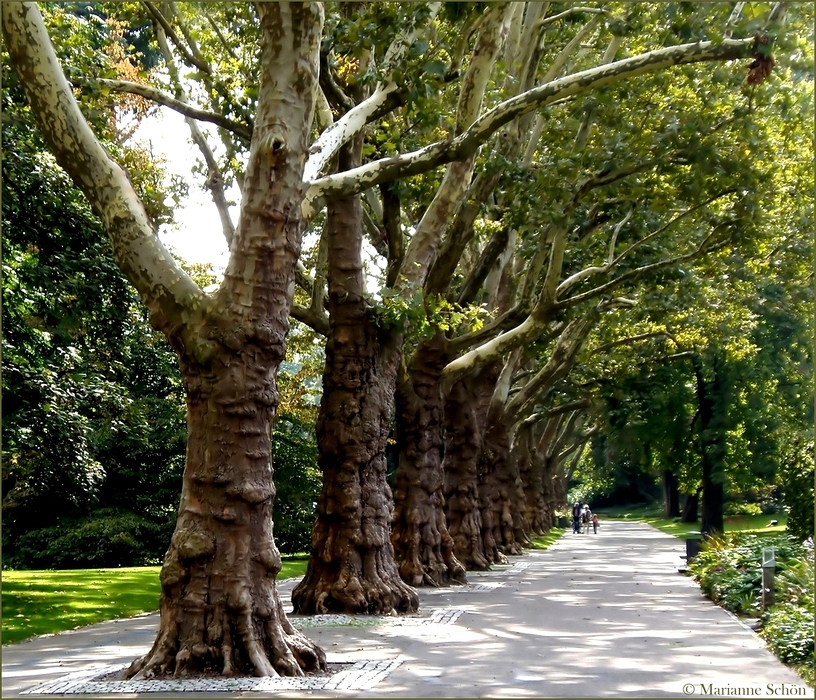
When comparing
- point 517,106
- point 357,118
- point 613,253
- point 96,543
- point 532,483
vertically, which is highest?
point 613,253

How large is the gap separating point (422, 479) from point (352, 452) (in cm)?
560

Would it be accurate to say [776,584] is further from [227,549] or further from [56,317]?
[56,317]

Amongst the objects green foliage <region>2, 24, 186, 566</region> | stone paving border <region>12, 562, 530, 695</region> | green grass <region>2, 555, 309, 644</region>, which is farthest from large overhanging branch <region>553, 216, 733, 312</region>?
stone paving border <region>12, 562, 530, 695</region>

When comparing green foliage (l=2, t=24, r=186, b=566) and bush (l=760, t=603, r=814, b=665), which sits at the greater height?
green foliage (l=2, t=24, r=186, b=566)

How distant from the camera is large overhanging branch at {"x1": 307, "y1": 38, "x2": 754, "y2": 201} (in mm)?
12219

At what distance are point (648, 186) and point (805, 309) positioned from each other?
14.5 meters

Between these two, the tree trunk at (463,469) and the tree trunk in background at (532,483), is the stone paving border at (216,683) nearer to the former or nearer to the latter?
the tree trunk at (463,469)

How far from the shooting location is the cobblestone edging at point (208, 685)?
→ 9031mm

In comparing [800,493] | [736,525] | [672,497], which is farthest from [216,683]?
[672,497]

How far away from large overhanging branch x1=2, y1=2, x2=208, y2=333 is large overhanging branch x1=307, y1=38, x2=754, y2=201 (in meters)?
2.40

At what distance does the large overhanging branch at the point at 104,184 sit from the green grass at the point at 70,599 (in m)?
5.16

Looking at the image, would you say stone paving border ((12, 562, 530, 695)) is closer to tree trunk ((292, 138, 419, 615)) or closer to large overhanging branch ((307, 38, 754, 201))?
tree trunk ((292, 138, 419, 615))

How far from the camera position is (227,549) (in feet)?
33.2

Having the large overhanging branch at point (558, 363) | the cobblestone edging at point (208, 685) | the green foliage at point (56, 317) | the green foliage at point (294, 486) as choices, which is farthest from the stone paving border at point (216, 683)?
the green foliage at point (294, 486)
